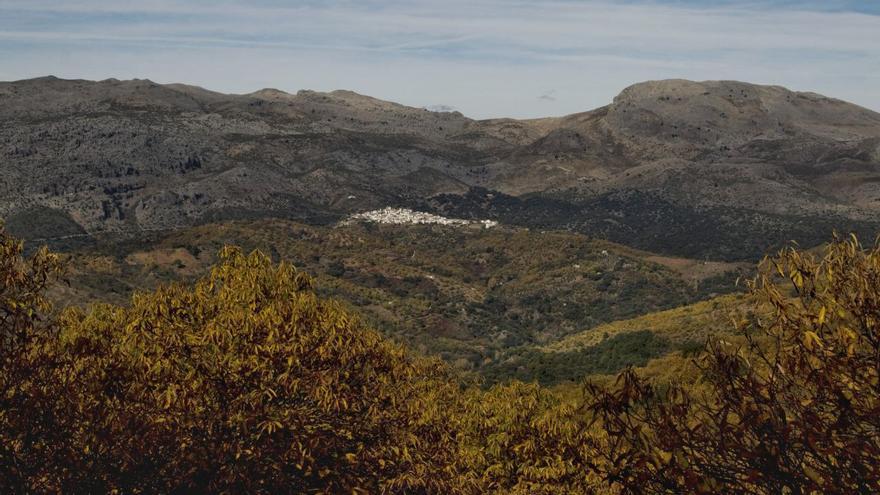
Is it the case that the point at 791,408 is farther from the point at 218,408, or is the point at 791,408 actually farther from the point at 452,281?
the point at 452,281

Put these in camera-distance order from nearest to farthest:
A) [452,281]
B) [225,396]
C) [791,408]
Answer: [791,408] → [225,396] → [452,281]

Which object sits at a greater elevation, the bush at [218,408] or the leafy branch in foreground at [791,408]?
the leafy branch in foreground at [791,408]

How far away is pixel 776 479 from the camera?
9.71 m

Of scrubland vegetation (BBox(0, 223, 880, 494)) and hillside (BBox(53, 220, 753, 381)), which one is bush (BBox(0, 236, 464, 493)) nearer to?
scrubland vegetation (BBox(0, 223, 880, 494))

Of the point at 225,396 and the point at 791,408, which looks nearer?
the point at 791,408

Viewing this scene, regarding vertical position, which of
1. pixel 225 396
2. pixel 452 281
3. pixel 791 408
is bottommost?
pixel 452 281

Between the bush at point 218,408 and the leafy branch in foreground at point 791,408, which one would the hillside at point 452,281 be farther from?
the leafy branch in foreground at point 791,408

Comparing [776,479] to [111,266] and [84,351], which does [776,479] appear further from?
[111,266]

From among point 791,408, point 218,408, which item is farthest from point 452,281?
point 791,408

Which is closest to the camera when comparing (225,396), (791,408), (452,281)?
(791,408)

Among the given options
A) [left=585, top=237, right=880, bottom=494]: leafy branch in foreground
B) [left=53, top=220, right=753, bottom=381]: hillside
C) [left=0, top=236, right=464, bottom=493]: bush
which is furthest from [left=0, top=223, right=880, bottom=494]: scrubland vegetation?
[left=53, top=220, right=753, bottom=381]: hillside

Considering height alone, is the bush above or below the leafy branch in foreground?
below

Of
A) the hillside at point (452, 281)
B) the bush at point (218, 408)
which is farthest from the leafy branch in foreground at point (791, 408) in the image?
the hillside at point (452, 281)

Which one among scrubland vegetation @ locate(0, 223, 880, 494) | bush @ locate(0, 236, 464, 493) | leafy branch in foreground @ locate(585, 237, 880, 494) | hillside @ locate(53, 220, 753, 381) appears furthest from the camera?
hillside @ locate(53, 220, 753, 381)
